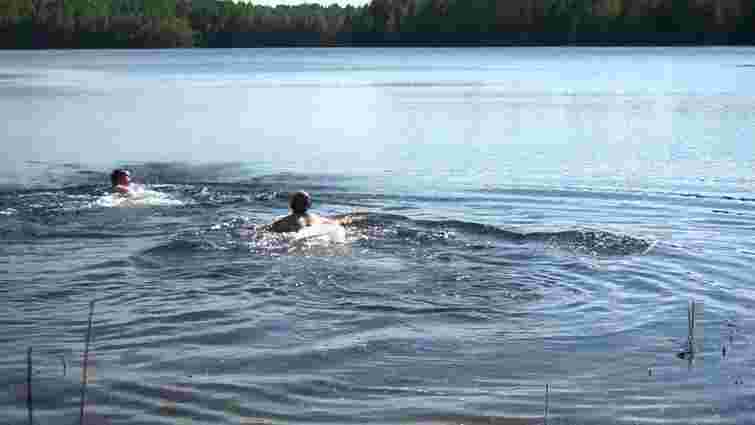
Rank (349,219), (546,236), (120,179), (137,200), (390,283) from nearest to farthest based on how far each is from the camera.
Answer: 1. (390,283)
2. (546,236)
3. (349,219)
4. (137,200)
5. (120,179)

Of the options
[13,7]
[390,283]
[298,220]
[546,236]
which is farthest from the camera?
[13,7]

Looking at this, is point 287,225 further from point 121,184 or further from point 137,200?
point 121,184

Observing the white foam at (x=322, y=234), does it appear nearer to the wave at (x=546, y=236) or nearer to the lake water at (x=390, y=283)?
the lake water at (x=390, y=283)

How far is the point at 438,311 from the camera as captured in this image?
1162cm

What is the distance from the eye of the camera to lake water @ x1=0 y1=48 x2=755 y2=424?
8953 mm

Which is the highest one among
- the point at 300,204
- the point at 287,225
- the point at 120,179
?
the point at 300,204

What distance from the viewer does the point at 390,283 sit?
507 inches

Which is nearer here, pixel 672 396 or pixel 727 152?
pixel 672 396

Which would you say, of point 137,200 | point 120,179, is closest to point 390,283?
point 137,200

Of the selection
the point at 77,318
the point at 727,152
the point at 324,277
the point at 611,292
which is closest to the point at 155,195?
the point at 324,277

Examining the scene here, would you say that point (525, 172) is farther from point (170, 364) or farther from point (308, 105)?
point (308, 105)

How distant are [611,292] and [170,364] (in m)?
5.25

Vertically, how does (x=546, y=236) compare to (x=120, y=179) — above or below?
below

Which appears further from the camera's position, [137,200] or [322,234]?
[137,200]
